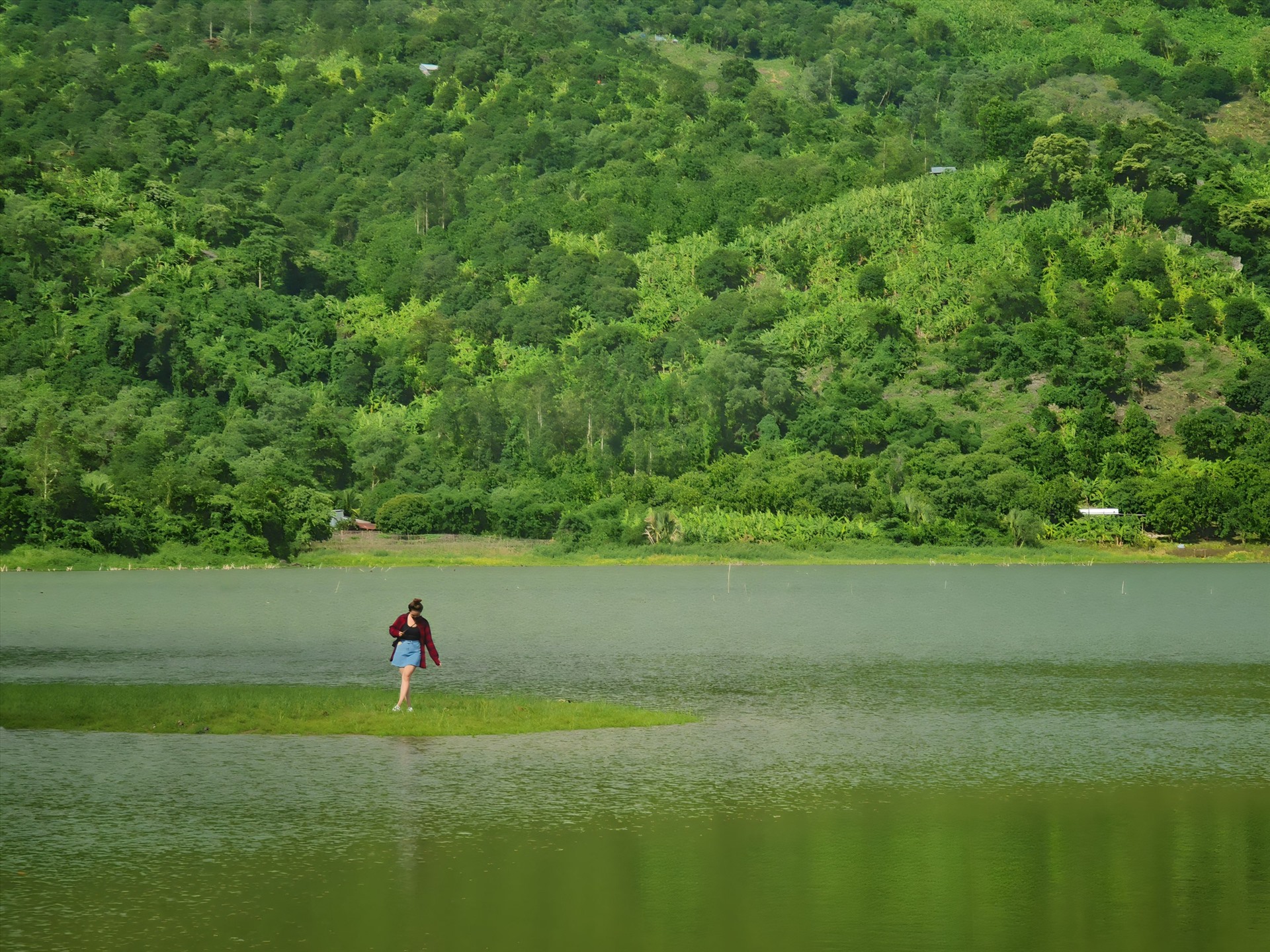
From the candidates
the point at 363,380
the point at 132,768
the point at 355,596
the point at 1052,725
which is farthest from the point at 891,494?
Answer: the point at 132,768

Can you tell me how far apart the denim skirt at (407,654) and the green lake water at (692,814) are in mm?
2437

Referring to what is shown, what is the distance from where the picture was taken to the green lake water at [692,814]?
15.0 m

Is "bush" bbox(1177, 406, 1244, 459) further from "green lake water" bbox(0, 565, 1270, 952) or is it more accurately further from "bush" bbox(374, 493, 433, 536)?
"green lake water" bbox(0, 565, 1270, 952)

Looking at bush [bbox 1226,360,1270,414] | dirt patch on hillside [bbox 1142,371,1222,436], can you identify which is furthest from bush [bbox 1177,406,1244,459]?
bush [bbox 1226,360,1270,414]

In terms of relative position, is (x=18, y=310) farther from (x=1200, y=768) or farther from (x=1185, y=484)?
(x=1200, y=768)

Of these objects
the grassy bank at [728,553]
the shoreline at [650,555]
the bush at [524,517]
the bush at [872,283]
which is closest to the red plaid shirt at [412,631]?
the shoreline at [650,555]

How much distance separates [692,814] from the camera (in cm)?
2000

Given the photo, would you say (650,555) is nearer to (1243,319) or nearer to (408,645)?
(1243,319)

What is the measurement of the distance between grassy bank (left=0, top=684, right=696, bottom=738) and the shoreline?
87479 millimetres

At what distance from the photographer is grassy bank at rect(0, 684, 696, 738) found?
88.1ft

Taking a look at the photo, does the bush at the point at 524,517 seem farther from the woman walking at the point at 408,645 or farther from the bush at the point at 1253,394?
the woman walking at the point at 408,645

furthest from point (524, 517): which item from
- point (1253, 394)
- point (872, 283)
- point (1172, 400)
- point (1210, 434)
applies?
point (1253, 394)

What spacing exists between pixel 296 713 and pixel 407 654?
253 cm

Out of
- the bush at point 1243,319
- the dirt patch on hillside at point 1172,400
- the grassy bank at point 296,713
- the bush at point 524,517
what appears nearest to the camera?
the grassy bank at point 296,713
